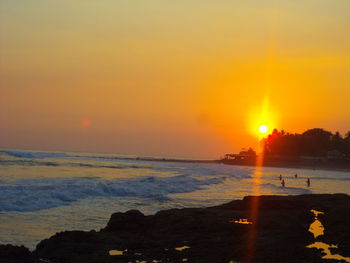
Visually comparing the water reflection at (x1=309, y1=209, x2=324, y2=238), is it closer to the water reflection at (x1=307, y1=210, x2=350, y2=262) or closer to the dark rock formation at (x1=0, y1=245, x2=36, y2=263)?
the water reflection at (x1=307, y1=210, x2=350, y2=262)

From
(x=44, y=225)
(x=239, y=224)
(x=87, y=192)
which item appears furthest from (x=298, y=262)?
(x=87, y=192)

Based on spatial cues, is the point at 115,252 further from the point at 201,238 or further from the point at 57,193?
the point at 57,193

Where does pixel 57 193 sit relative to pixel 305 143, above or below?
below

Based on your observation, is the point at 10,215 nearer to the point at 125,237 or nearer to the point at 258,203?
the point at 125,237

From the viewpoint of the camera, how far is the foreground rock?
1230 centimetres

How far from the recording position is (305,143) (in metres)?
173

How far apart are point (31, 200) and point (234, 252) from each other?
15323mm

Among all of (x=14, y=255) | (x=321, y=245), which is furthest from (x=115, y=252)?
(x=321, y=245)

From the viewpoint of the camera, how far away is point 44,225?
1864 centimetres

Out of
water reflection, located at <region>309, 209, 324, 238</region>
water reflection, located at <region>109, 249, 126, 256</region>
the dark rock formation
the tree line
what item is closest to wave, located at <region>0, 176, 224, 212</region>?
water reflection, located at <region>109, 249, 126, 256</region>

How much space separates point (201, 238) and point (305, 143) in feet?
540

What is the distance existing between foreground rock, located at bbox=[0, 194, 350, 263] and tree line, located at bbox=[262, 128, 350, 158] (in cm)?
15343

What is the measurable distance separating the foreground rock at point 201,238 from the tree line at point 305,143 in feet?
503

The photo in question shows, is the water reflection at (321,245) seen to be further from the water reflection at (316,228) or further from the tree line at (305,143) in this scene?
the tree line at (305,143)
